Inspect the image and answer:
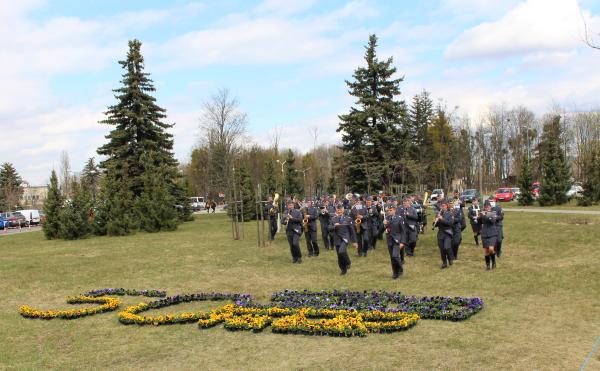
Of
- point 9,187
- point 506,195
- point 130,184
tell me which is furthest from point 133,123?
point 9,187

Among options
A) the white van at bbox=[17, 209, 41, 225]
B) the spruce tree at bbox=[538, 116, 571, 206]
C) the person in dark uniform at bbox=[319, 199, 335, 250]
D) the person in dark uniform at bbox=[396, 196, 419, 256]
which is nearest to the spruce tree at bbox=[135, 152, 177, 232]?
the person in dark uniform at bbox=[319, 199, 335, 250]

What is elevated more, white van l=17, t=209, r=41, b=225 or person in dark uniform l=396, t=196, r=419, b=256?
white van l=17, t=209, r=41, b=225

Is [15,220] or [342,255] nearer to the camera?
[342,255]

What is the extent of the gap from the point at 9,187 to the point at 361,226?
68681 millimetres

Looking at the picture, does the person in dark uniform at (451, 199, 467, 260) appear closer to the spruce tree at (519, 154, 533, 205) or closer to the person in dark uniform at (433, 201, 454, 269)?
the person in dark uniform at (433, 201, 454, 269)

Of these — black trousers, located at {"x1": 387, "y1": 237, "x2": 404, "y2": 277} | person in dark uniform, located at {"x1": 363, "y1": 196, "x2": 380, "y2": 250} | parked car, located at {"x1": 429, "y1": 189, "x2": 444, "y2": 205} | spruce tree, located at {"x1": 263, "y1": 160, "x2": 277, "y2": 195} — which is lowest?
black trousers, located at {"x1": 387, "y1": 237, "x2": 404, "y2": 277}

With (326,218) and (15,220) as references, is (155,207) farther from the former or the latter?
(15,220)

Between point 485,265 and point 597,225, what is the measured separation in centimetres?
744

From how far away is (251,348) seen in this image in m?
8.87

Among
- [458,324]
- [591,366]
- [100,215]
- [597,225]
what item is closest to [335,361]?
[458,324]

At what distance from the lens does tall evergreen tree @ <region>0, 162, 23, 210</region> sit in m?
67.3

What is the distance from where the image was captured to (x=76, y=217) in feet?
97.8

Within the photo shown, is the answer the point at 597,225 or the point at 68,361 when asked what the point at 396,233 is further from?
the point at 597,225

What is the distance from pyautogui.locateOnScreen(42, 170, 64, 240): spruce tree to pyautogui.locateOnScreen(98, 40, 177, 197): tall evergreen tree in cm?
602
